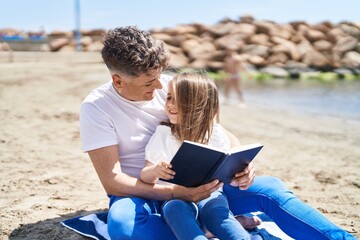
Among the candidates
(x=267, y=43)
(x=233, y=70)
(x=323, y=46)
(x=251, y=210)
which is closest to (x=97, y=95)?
(x=251, y=210)

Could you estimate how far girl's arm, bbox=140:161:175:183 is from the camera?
2340 mm

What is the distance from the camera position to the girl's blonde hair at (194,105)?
2.50m

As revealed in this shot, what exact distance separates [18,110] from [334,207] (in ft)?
18.0

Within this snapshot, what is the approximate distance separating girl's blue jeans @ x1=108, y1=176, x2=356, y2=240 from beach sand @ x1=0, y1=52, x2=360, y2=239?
61cm

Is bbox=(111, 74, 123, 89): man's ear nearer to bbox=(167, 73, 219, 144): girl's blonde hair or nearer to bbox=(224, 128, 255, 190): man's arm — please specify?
bbox=(167, 73, 219, 144): girl's blonde hair

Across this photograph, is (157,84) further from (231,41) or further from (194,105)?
(231,41)

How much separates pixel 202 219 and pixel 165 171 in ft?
1.27

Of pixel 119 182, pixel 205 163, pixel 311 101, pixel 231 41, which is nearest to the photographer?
pixel 205 163

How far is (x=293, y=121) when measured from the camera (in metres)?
8.62

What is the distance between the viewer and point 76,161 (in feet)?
16.1

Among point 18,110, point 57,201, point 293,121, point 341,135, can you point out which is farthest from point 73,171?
point 293,121

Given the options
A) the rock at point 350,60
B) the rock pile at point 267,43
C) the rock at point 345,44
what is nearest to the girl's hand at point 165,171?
the rock pile at point 267,43

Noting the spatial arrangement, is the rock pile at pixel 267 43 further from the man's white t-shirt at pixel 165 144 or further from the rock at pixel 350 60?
the man's white t-shirt at pixel 165 144

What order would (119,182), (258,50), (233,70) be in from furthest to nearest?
(258,50)
(233,70)
(119,182)
